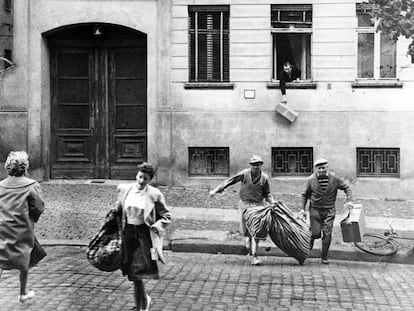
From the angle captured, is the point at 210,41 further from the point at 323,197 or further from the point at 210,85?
the point at 323,197

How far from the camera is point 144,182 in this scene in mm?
7043

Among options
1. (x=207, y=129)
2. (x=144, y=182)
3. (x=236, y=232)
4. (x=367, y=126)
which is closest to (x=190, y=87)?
(x=207, y=129)

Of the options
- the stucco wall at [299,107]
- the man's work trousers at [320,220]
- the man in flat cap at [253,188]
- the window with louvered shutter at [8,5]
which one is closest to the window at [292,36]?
the stucco wall at [299,107]

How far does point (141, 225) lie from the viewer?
7.06 meters

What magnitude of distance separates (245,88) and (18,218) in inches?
395

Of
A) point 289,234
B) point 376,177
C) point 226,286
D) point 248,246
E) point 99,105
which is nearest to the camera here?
point 226,286

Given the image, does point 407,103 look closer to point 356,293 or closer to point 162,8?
point 162,8

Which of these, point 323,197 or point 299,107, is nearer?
point 323,197

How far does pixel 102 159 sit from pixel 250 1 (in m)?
5.34

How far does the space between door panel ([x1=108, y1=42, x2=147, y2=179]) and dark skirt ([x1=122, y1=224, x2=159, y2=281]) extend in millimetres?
10559

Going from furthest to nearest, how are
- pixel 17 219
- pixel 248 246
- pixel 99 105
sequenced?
1. pixel 99 105
2. pixel 248 246
3. pixel 17 219

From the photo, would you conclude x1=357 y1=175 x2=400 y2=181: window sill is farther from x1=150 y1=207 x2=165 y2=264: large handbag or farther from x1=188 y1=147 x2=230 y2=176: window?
x1=150 y1=207 x2=165 y2=264: large handbag

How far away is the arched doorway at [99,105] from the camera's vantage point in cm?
1758

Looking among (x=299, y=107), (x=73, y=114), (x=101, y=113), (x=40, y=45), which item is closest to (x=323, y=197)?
(x=299, y=107)
